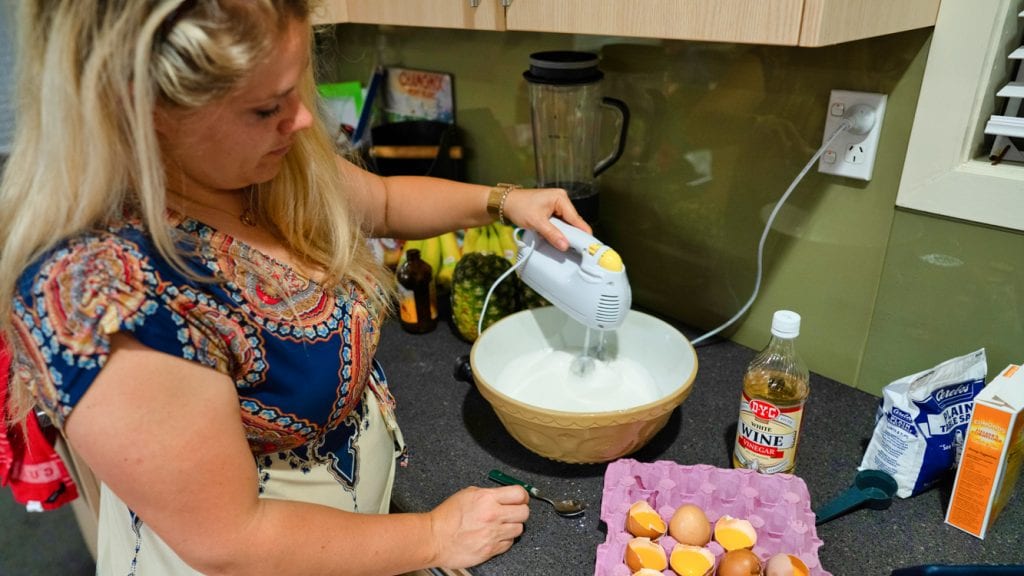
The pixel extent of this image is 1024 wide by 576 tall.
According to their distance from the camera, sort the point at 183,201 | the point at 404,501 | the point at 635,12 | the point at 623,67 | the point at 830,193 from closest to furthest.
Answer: the point at 183,201 < the point at 635,12 < the point at 404,501 < the point at 830,193 < the point at 623,67

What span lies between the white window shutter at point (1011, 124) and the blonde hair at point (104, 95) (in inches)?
32.4

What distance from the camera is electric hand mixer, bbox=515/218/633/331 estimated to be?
2.86 ft

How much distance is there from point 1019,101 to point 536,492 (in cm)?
79

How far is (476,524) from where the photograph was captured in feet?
2.57

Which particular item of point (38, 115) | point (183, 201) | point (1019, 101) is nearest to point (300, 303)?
point (183, 201)

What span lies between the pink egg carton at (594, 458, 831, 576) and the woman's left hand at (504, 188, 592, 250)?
0.34m

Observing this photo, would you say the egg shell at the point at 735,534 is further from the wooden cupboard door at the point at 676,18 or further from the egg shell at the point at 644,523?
the wooden cupboard door at the point at 676,18

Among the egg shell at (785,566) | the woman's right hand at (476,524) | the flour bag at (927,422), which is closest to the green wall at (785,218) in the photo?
the flour bag at (927,422)

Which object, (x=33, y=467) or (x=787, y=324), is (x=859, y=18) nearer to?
(x=787, y=324)

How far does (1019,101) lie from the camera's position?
2.79ft

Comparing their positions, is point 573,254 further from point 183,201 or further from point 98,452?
point 98,452

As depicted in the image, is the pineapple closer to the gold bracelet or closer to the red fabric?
the gold bracelet

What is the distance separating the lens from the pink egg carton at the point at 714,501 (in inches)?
29.2

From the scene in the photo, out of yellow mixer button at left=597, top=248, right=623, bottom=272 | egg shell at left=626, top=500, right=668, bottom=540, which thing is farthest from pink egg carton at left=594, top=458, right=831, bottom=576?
yellow mixer button at left=597, top=248, right=623, bottom=272
